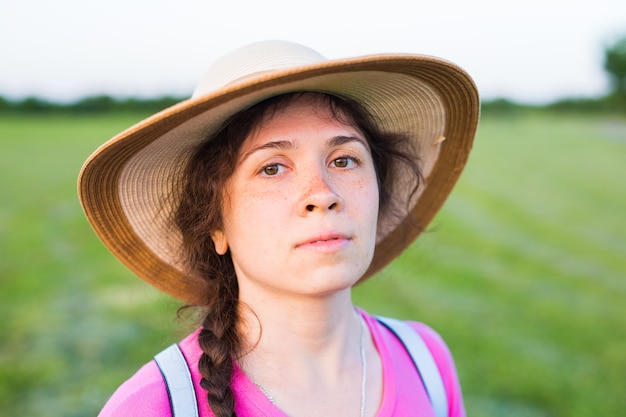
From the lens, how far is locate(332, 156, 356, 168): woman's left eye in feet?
6.14

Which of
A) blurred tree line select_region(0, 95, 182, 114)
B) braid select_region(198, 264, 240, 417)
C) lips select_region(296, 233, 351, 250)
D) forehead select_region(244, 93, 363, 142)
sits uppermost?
forehead select_region(244, 93, 363, 142)

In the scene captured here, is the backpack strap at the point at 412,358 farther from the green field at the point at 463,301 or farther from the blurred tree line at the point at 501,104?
the blurred tree line at the point at 501,104

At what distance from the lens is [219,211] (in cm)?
195

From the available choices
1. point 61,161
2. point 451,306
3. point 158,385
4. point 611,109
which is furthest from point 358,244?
point 611,109

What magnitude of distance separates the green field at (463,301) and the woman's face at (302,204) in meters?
0.50

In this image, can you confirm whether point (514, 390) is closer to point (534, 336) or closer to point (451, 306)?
point (534, 336)

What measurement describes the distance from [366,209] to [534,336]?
416 cm

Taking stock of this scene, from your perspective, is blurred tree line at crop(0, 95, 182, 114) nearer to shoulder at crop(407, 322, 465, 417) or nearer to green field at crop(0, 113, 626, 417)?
green field at crop(0, 113, 626, 417)

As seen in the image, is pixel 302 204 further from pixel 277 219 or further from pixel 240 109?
pixel 240 109

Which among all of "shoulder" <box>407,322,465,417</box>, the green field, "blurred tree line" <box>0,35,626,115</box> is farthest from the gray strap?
"blurred tree line" <box>0,35,626,115</box>

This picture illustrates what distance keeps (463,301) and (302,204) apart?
4.98m

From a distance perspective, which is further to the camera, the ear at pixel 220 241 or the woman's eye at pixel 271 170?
the ear at pixel 220 241

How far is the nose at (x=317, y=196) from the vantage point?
174 cm

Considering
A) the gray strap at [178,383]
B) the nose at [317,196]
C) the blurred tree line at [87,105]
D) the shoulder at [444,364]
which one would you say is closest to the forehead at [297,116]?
the nose at [317,196]
